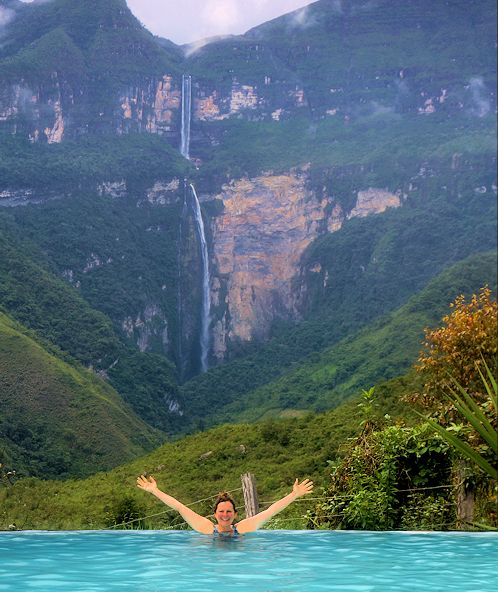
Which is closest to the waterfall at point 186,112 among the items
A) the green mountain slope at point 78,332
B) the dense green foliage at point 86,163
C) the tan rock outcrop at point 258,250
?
the dense green foliage at point 86,163

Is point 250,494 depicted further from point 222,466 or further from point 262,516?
point 222,466

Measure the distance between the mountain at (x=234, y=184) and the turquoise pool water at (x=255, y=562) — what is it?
7873cm

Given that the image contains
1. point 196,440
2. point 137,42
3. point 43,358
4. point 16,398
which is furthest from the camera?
point 137,42

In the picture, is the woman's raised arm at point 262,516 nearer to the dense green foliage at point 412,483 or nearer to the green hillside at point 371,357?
the dense green foliage at point 412,483

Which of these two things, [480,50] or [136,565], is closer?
[136,565]

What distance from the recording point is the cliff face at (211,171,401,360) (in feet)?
397

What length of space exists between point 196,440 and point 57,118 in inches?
3499

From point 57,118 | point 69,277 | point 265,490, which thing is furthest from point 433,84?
point 265,490

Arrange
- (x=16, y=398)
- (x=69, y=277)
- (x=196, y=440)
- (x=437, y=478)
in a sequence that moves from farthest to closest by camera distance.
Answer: (x=69, y=277), (x=16, y=398), (x=196, y=440), (x=437, y=478)

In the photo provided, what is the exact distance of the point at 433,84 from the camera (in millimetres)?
142375

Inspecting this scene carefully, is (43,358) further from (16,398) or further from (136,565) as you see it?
(136,565)

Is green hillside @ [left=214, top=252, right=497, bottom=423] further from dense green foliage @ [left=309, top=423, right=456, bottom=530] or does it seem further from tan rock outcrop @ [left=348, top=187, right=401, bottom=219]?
dense green foliage @ [left=309, top=423, right=456, bottom=530]

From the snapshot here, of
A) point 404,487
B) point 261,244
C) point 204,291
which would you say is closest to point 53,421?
point 404,487

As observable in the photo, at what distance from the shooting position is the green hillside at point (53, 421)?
50250 mm
